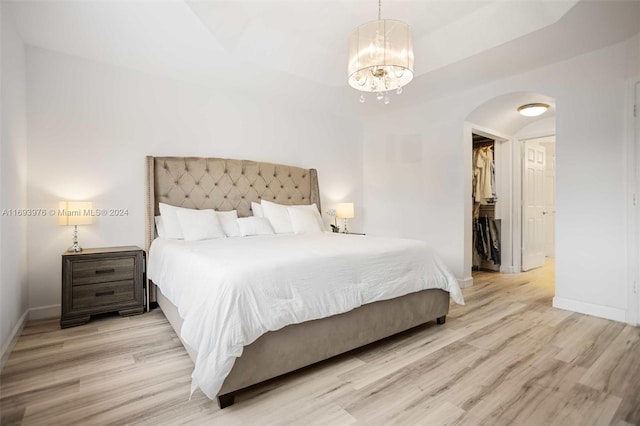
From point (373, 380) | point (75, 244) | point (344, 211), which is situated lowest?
point (373, 380)

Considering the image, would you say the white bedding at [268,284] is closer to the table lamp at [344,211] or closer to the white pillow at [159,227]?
the white pillow at [159,227]

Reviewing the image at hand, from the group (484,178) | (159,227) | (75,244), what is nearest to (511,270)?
(484,178)

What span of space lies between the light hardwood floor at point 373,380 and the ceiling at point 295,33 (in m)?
2.41

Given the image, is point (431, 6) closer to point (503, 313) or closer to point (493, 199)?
point (503, 313)

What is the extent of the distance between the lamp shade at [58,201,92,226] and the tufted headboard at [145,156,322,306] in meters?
0.50

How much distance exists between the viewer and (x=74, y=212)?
2.72 m

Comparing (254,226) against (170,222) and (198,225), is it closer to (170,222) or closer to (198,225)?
(198,225)

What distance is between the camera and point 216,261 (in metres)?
1.76

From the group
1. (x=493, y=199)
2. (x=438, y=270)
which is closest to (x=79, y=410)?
(x=438, y=270)

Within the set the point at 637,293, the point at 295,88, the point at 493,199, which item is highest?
the point at 295,88

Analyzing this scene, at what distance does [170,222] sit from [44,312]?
1.29 metres

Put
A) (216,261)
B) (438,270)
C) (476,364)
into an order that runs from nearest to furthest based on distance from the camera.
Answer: (216,261) < (476,364) < (438,270)

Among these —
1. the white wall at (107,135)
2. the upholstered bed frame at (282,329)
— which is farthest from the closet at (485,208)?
the white wall at (107,135)

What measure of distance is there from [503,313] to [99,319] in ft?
11.9
